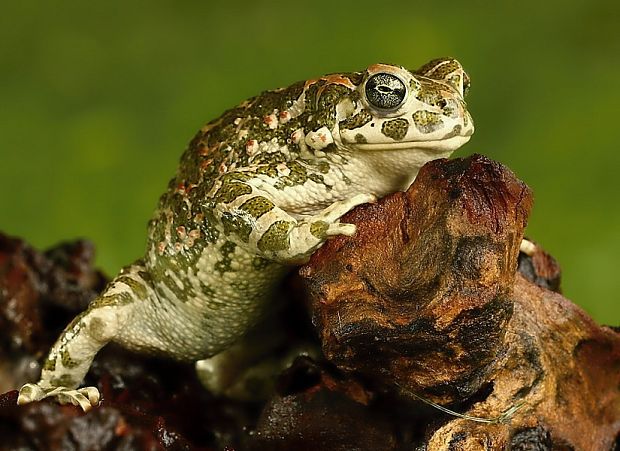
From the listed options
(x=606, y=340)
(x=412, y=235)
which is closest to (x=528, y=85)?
(x=606, y=340)

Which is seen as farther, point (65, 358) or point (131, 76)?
point (131, 76)

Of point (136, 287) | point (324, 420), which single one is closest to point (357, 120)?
point (324, 420)

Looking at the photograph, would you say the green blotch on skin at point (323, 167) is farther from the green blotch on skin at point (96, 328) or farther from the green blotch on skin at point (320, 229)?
the green blotch on skin at point (96, 328)

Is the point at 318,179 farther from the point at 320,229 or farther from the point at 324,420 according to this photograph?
the point at 324,420

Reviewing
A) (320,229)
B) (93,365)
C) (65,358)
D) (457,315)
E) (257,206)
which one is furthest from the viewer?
(93,365)

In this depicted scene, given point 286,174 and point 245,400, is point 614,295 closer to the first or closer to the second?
point 245,400
